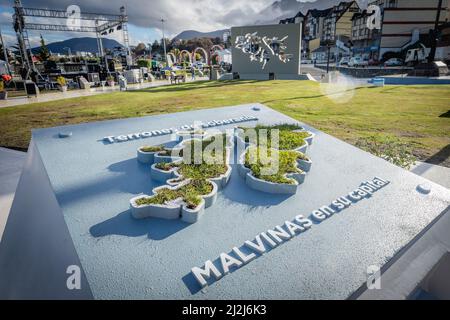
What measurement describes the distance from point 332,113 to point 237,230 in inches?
405

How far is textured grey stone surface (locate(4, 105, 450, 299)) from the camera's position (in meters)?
2.23

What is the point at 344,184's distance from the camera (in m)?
3.86

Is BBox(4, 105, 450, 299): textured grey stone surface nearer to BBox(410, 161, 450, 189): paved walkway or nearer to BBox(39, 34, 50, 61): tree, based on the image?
BBox(410, 161, 450, 189): paved walkway

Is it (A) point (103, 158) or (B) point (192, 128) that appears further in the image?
(B) point (192, 128)

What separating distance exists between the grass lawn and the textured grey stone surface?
173 inches

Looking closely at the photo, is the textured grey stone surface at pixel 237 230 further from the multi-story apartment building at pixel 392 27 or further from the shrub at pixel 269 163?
the multi-story apartment building at pixel 392 27

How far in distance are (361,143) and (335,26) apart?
77.6 meters

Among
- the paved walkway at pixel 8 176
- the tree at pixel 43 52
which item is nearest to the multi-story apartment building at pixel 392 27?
the paved walkway at pixel 8 176

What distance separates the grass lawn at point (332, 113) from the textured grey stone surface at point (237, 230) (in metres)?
4.38

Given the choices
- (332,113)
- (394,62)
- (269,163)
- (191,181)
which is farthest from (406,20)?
(191,181)

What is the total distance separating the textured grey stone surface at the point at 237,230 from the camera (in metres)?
2.23
